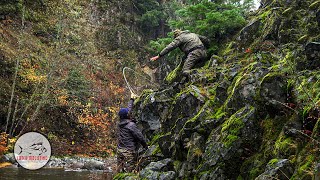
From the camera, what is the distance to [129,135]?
25.1 feet

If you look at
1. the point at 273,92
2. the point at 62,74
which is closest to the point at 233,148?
the point at 273,92

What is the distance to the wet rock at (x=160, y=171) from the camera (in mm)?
6086

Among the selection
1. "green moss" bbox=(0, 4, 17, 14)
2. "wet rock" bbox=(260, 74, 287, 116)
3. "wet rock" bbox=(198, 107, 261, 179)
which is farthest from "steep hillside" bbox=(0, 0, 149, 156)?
"wet rock" bbox=(260, 74, 287, 116)

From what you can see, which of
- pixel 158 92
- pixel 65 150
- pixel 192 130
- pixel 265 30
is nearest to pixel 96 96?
pixel 65 150

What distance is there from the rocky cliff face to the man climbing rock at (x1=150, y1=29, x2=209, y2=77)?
959 millimetres

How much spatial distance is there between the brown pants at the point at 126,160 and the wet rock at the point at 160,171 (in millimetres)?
1219

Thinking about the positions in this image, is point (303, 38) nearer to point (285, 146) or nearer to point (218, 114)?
point (218, 114)

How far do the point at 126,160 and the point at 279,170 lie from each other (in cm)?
439

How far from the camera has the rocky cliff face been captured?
4.48 m

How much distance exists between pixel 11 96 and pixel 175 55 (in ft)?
25.0

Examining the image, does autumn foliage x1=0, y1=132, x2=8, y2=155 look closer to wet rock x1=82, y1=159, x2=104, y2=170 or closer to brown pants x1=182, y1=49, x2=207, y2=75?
wet rock x1=82, y1=159, x2=104, y2=170

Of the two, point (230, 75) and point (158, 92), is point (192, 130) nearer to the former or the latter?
point (230, 75)

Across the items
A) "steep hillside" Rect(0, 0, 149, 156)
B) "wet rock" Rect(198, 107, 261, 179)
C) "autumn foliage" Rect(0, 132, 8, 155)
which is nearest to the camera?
"wet rock" Rect(198, 107, 261, 179)

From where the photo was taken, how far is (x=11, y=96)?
49.9ft
